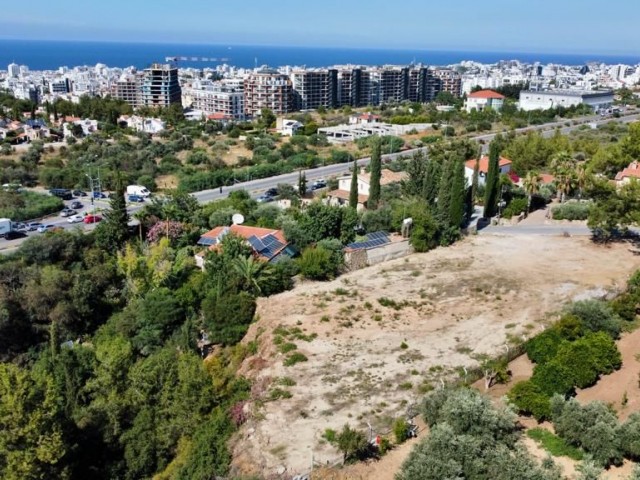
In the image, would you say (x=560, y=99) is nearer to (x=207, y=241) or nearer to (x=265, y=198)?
(x=265, y=198)

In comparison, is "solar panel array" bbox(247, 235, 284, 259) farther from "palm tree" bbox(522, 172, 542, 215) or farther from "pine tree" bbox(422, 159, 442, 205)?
"palm tree" bbox(522, 172, 542, 215)

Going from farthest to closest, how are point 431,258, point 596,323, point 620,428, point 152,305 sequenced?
1. point 431,258
2. point 152,305
3. point 596,323
4. point 620,428

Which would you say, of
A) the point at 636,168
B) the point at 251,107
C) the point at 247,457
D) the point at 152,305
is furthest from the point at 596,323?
the point at 251,107

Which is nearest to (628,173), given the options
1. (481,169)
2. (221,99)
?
(481,169)

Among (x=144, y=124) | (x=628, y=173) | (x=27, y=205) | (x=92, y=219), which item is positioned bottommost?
(x=27, y=205)

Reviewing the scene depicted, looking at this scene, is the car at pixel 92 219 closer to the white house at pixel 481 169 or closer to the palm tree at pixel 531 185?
the white house at pixel 481 169

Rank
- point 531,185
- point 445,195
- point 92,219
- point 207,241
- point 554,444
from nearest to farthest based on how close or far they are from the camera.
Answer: point 554,444
point 207,241
point 445,195
point 531,185
point 92,219

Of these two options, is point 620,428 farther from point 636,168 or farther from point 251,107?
point 251,107
